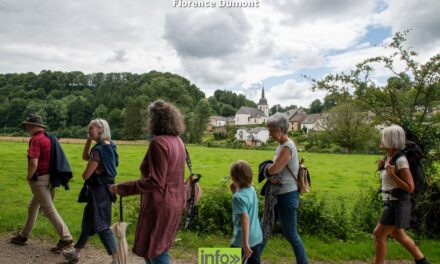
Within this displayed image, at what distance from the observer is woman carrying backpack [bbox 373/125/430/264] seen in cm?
438

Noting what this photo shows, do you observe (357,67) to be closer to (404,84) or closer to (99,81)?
(404,84)

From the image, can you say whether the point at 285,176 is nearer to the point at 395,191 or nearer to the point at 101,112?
the point at 395,191

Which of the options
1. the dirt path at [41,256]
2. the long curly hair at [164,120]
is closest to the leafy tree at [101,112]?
the dirt path at [41,256]

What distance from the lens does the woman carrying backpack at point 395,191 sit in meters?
4.38

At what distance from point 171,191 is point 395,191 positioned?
294 centimetres

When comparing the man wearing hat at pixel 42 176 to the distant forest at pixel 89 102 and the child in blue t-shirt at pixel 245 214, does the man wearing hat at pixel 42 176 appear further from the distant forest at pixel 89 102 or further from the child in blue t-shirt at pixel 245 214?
the distant forest at pixel 89 102

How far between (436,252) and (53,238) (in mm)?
6511

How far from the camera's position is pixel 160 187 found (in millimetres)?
3217

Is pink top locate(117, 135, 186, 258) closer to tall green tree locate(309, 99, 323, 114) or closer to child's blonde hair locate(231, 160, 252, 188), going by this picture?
child's blonde hair locate(231, 160, 252, 188)

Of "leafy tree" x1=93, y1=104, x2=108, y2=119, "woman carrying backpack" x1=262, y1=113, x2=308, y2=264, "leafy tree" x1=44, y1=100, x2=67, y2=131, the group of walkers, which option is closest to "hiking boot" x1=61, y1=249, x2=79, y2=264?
the group of walkers

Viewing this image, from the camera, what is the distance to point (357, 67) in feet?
23.6

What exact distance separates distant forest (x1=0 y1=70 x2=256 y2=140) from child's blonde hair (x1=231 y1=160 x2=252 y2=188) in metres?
50.3

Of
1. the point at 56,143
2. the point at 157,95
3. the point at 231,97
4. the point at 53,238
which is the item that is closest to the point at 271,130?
the point at 56,143

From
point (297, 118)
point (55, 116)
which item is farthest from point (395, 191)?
point (297, 118)
